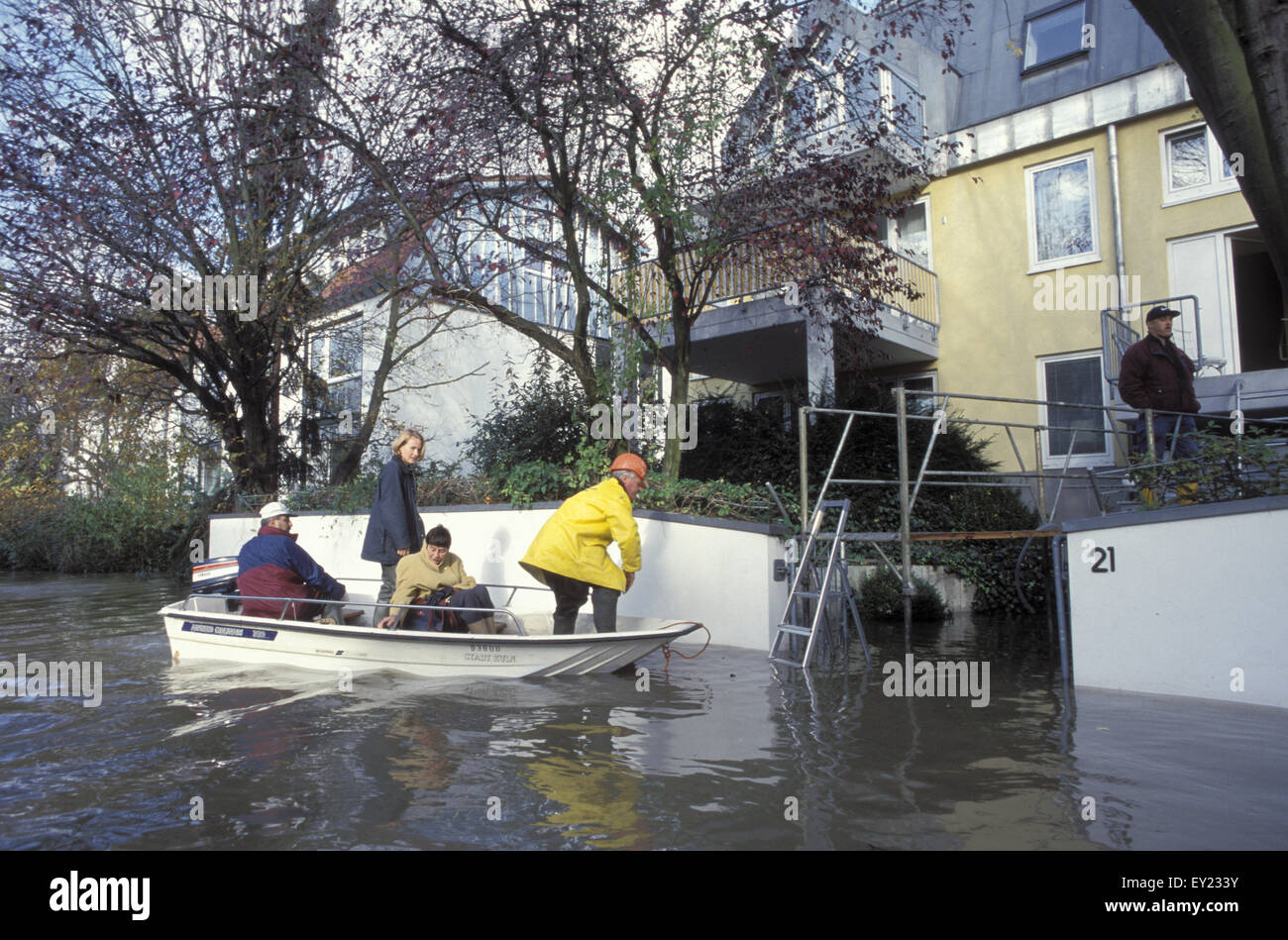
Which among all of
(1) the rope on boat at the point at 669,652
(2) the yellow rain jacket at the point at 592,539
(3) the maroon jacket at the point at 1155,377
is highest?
(3) the maroon jacket at the point at 1155,377

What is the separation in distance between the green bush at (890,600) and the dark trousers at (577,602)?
504cm

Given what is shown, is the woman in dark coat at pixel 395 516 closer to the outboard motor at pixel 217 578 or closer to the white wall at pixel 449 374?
the outboard motor at pixel 217 578

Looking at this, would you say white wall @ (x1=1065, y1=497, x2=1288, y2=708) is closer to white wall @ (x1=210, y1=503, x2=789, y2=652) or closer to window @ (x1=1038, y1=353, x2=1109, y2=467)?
white wall @ (x1=210, y1=503, x2=789, y2=652)

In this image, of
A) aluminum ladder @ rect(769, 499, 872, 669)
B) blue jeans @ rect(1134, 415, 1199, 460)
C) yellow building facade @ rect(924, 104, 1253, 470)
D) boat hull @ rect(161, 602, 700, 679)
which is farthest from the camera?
yellow building facade @ rect(924, 104, 1253, 470)

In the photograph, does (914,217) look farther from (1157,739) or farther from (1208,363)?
(1157,739)

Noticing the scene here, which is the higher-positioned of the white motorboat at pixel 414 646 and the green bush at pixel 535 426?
the green bush at pixel 535 426

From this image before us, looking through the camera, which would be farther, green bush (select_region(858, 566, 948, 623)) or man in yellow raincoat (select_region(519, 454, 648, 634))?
green bush (select_region(858, 566, 948, 623))

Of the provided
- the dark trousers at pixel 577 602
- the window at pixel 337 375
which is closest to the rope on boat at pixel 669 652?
the dark trousers at pixel 577 602

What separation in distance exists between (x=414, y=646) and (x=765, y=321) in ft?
30.5

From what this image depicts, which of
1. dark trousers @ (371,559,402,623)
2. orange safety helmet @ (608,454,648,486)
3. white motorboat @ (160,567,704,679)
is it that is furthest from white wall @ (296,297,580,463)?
orange safety helmet @ (608,454,648,486)

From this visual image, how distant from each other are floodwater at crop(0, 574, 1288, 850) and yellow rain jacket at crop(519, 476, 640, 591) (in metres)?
0.92

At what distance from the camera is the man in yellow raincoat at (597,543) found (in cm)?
792

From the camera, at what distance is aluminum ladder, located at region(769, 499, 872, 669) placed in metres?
8.36

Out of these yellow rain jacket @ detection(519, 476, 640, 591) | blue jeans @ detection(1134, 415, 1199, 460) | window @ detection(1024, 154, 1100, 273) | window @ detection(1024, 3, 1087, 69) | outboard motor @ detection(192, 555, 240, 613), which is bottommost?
outboard motor @ detection(192, 555, 240, 613)
